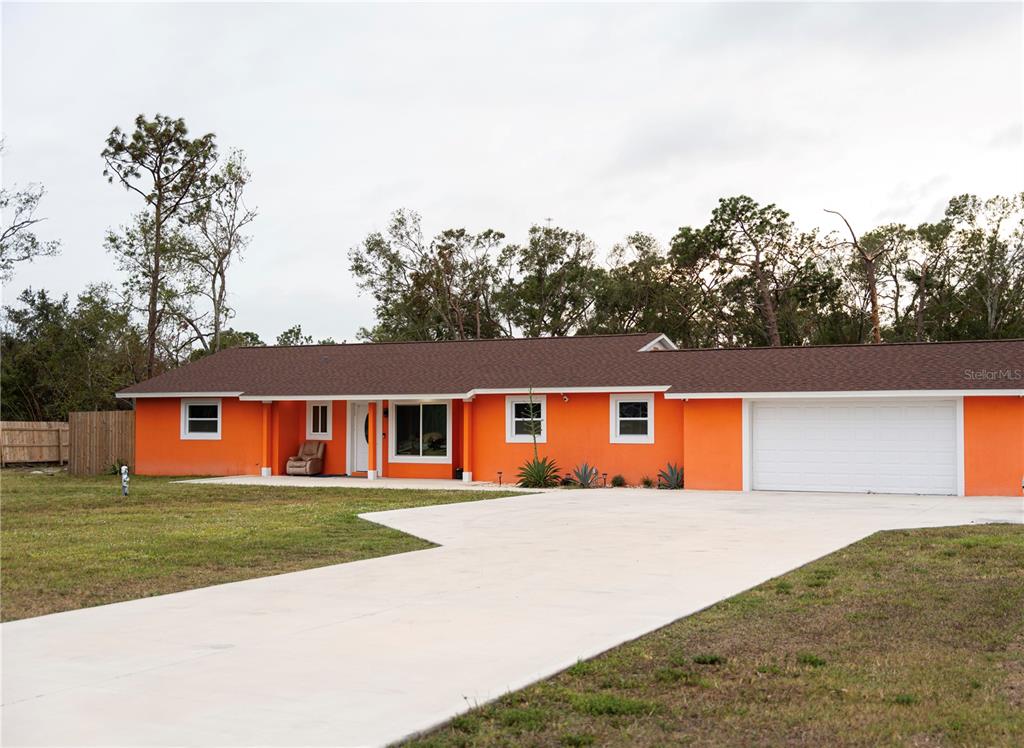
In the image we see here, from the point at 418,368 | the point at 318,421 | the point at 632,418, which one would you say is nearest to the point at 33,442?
the point at 318,421

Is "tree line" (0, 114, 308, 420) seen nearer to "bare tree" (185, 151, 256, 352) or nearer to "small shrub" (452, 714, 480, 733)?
"bare tree" (185, 151, 256, 352)

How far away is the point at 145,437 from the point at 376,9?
16.3 m

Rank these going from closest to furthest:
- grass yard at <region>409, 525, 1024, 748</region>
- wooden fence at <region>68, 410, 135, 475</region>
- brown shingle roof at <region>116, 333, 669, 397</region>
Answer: grass yard at <region>409, 525, 1024, 748</region>, brown shingle roof at <region>116, 333, 669, 397</region>, wooden fence at <region>68, 410, 135, 475</region>

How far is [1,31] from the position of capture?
8516 mm

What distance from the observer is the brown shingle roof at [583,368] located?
73.5ft

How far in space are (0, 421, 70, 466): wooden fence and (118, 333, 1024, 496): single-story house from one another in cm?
652

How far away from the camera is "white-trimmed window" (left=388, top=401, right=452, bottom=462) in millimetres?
27297

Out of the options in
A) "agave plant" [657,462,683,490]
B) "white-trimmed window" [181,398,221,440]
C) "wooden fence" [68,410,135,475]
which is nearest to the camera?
"agave plant" [657,462,683,490]

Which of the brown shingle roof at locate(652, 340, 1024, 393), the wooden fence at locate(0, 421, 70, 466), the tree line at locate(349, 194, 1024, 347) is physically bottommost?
the wooden fence at locate(0, 421, 70, 466)

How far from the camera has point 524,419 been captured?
85.4 ft

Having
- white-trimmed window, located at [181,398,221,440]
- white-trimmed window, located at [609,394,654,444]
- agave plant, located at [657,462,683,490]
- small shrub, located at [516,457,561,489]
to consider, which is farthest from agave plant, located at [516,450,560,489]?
white-trimmed window, located at [181,398,221,440]

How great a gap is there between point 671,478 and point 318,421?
10.4m

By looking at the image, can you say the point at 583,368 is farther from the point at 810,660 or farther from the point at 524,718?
the point at 524,718

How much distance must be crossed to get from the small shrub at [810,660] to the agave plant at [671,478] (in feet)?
55.7
